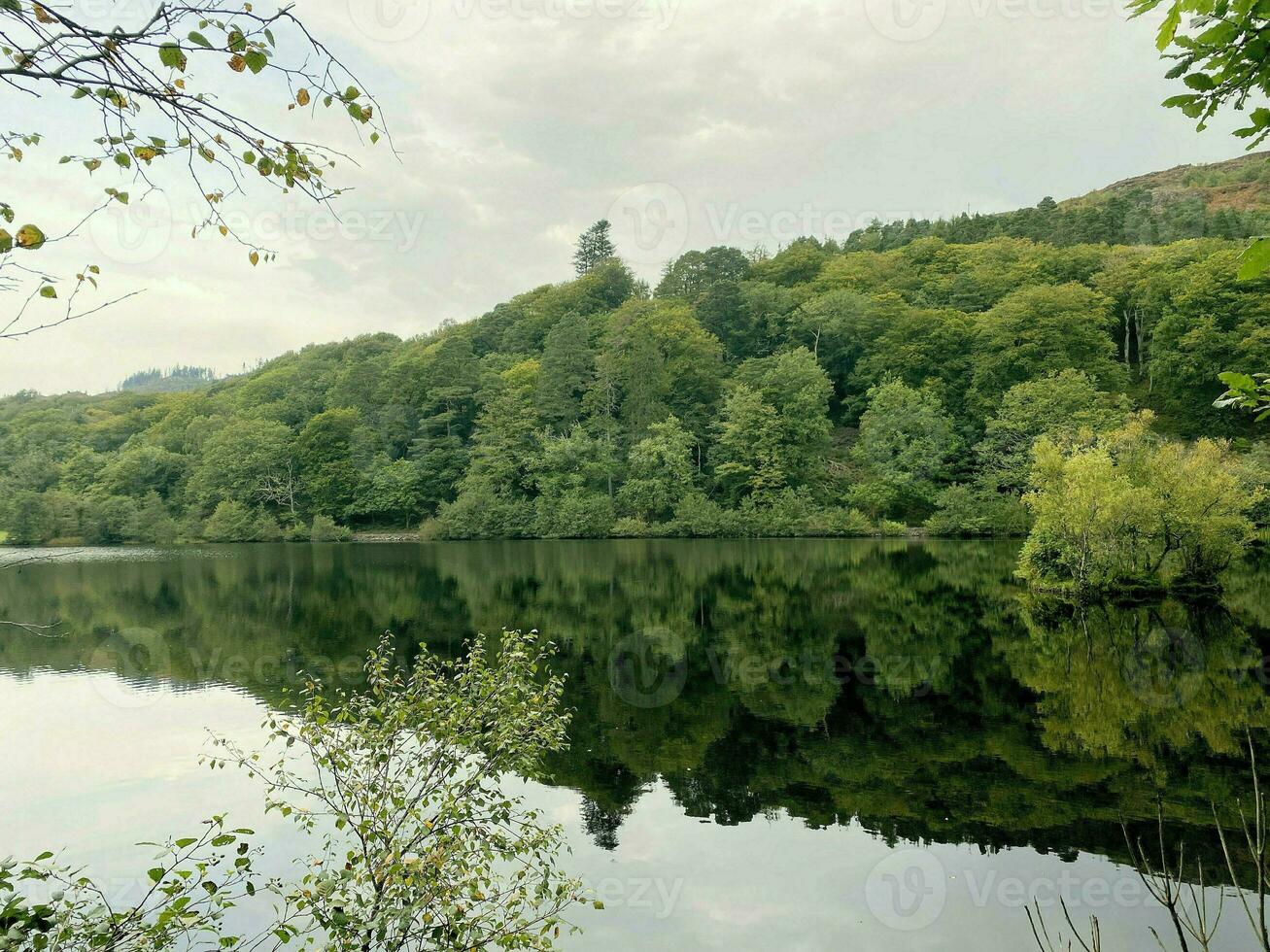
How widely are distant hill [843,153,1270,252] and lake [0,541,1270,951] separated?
2661 inches

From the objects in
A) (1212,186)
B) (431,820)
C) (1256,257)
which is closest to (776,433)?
(431,820)

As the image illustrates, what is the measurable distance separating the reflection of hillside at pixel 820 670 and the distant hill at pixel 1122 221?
212ft

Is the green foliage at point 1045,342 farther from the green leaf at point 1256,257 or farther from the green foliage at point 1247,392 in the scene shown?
the green leaf at point 1256,257

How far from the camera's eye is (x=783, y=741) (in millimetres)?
12656

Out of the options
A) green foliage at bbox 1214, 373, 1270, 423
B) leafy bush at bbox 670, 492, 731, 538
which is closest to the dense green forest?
leafy bush at bbox 670, 492, 731, 538

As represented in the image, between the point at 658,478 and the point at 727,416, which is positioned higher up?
the point at 727,416

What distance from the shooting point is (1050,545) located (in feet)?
84.6

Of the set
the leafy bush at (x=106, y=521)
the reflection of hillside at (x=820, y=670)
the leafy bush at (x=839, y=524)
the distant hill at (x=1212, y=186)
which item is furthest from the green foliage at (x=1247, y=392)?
the distant hill at (x=1212, y=186)

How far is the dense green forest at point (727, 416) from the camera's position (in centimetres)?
5650

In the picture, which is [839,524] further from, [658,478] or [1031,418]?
[1031,418]

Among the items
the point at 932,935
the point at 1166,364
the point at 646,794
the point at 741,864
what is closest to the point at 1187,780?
the point at 932,935

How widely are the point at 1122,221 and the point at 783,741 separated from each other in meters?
92.9

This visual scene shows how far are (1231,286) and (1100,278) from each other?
12.0m

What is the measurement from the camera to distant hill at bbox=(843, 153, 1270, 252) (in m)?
80.2
